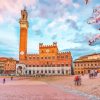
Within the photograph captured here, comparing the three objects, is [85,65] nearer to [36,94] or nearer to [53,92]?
[53,92]

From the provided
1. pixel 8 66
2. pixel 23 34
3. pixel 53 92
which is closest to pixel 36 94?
pixel 53 92

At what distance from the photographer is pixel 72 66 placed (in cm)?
13900

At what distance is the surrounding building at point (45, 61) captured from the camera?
429ft

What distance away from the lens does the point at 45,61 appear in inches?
5212

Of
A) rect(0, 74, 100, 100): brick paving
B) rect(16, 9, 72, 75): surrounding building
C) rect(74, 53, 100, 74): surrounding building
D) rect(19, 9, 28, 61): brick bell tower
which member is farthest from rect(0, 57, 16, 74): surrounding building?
rect(0, 74, 100, 100): brick paving

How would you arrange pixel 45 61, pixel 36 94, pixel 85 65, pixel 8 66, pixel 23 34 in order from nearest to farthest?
pixel 36 94 → pixel 45 61 → pixel 23 34 → pixel 85 65 → pixel 8 66

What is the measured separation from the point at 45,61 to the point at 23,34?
58.6 feet

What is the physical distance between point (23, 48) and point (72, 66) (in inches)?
1035

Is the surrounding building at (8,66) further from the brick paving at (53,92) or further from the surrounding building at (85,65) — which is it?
the brick paving at (53,92)

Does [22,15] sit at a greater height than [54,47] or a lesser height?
greater

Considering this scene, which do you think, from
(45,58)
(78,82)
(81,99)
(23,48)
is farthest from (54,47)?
(81,99)

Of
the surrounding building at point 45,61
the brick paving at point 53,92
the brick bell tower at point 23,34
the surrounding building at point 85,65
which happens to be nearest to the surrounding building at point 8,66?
the surrounding building at point 45,61

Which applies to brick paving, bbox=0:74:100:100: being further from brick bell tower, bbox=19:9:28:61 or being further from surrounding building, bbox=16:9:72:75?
brick bell tower, bbox=19:9:28:61

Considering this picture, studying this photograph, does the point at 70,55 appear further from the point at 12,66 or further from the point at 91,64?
the point at 12,66
